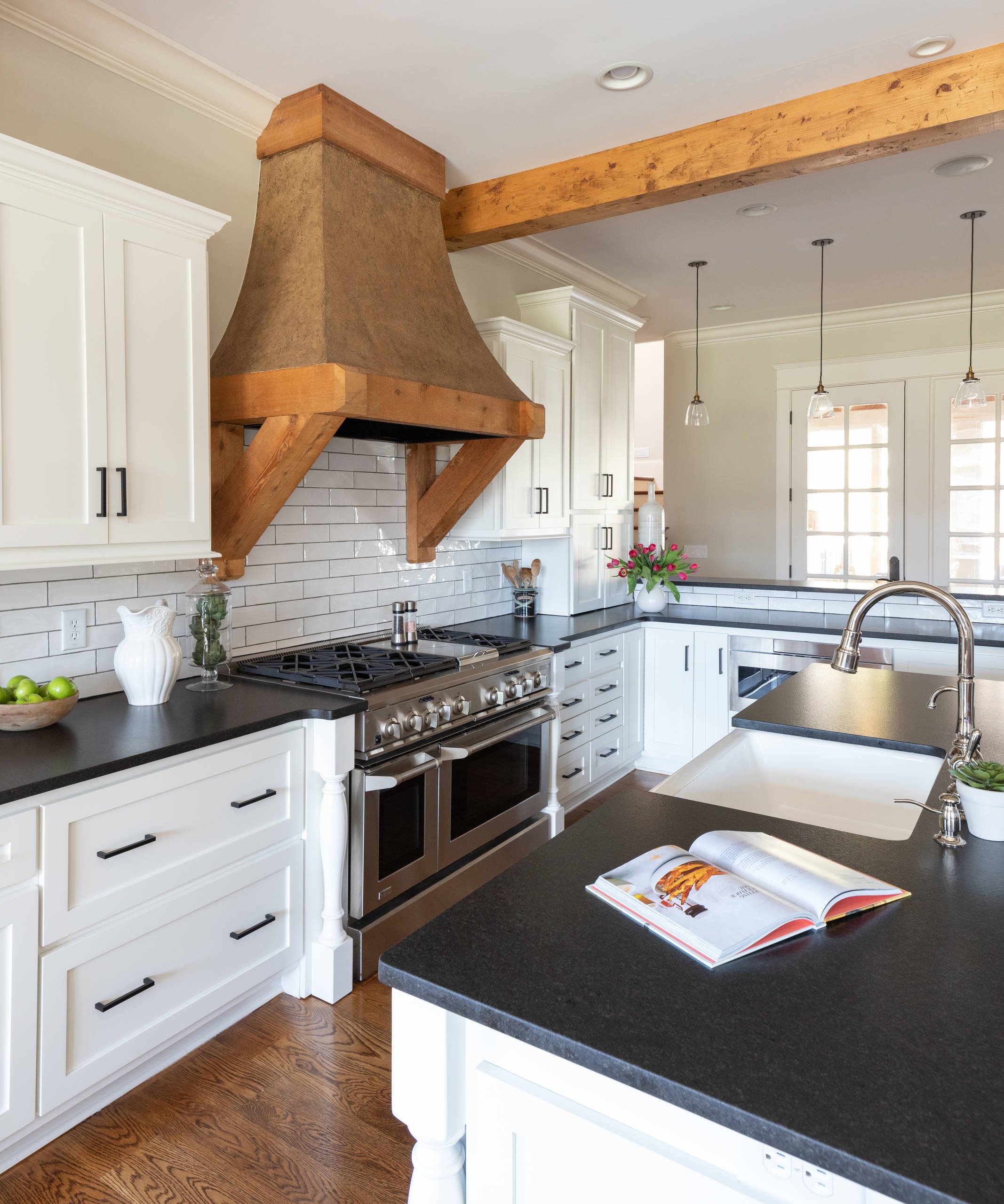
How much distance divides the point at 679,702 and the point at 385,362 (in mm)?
2685

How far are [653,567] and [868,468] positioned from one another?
96.6 inches

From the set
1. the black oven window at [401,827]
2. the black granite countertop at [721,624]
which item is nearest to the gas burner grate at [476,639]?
the black granite countertop at [721,624]

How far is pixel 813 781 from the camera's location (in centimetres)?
207

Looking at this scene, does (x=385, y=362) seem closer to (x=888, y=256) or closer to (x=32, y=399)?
(x=32, y=399)

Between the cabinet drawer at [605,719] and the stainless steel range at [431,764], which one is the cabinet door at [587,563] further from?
the stainless steel range at [431,764]

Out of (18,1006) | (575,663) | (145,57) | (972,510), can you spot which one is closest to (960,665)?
(18,1006)

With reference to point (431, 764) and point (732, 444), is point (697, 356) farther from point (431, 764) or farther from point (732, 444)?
point (431, 764)

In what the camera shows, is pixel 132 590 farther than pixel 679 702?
No

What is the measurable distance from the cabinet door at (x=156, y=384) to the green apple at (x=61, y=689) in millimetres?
379

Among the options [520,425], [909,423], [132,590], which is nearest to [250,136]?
[520,425]

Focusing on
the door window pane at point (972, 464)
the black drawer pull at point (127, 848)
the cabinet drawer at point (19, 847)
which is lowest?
the black drawer pull at point (127, 848)

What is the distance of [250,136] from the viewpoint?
2.90 meters

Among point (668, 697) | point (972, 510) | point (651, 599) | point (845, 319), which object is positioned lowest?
point (668, 697)

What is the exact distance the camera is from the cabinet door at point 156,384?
7.18ft
